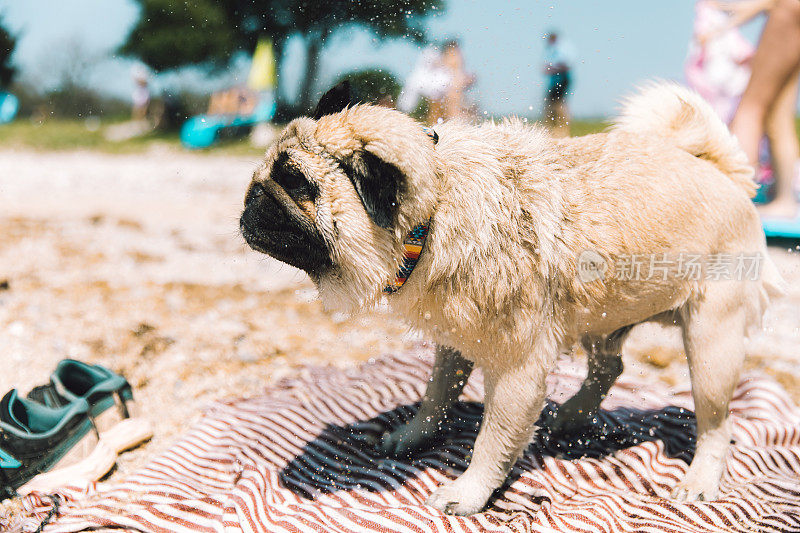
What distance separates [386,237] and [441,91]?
236 cm

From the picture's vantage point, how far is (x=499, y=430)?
3.10 meters

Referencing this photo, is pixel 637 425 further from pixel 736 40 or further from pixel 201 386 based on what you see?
pixel 736 40

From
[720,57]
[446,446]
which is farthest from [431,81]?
[720,57]

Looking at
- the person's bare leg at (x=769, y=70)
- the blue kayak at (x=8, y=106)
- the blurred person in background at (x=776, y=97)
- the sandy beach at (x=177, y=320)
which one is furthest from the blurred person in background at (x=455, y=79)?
the blue kayak at (x=8, y=106)

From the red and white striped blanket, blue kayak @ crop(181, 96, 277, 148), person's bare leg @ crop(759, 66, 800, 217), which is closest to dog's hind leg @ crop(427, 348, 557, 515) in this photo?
the red and white striped blanket

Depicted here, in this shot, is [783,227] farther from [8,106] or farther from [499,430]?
[8,106]

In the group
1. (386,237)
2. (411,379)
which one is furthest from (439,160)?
(411,379)

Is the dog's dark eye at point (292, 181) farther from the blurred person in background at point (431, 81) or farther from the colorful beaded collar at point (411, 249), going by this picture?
the blurred person in background at point (431, 81)

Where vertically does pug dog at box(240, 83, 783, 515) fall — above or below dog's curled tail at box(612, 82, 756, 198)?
below

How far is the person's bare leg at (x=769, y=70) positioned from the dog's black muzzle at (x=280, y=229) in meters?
7.30

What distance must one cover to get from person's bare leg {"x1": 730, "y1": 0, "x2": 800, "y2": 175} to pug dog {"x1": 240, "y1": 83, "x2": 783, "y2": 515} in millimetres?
5642

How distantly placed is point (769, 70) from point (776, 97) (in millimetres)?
383

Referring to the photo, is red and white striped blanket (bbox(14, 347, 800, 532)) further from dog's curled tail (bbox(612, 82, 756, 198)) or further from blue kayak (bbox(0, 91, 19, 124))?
blue kayak (bbox(0, 91, 19, 124))

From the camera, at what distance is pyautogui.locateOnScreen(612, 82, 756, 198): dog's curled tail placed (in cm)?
349
